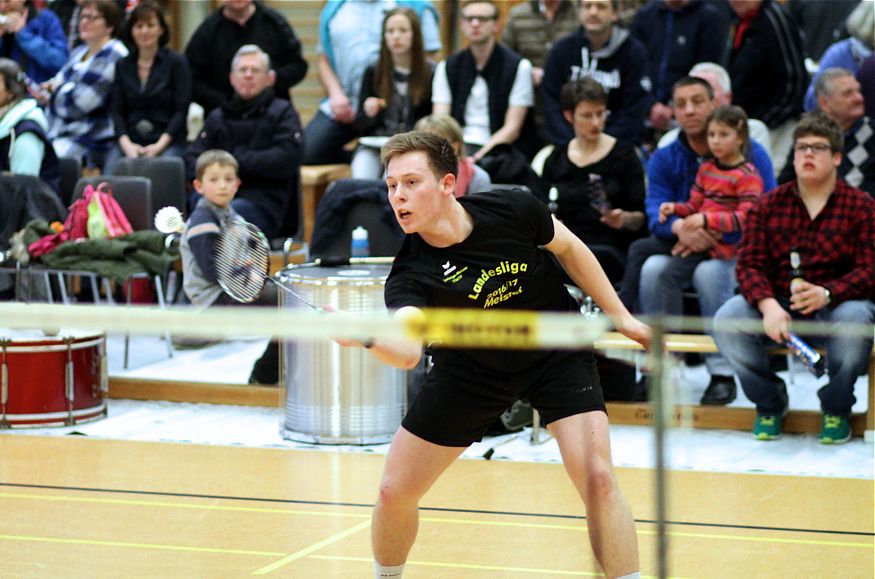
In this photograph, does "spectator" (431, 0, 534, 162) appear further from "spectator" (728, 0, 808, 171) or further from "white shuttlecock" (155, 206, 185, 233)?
"white shuttlecock" (155, 206, 185, 233)

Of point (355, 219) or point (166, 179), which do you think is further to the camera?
point (166, 179)

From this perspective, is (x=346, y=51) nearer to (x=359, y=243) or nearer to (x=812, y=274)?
(x=359, y=243)

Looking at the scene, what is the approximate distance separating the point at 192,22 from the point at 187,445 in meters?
7.13

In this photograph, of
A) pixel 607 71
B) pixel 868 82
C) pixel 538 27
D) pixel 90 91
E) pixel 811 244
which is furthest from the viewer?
pixel 90 91

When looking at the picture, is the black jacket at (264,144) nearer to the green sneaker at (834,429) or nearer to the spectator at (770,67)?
the spectator at (770,67)

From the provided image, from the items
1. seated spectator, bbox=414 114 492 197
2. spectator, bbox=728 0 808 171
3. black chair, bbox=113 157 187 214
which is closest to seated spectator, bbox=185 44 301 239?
black chair, bbox=113 157 187 214

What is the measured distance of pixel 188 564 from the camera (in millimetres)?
5504

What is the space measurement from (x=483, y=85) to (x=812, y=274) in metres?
2.98

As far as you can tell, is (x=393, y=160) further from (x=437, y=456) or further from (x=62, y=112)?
(x=62, y=112)

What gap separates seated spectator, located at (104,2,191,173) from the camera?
10594 millimetres

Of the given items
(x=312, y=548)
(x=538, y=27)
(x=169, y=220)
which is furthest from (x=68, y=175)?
(x=312, y=548)

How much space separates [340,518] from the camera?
6199 millimetres

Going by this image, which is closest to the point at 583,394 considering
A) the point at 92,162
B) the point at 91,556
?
the point at 91,556

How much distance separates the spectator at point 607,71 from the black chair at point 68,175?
366 cm
